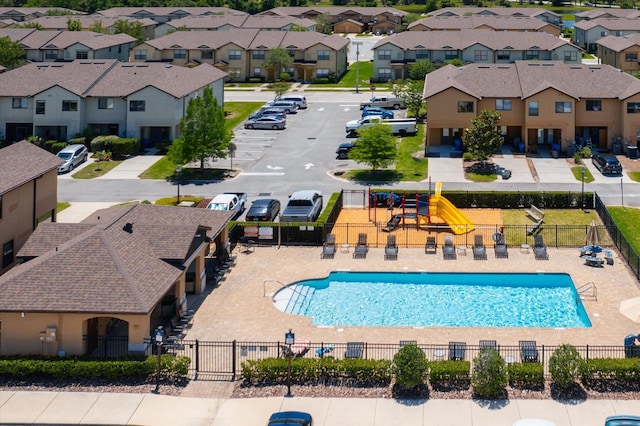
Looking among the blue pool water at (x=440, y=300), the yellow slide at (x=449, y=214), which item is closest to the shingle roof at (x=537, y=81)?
the yellow slide at (x=449, y=214)

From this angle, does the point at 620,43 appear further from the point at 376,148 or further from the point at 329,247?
the point at 329,247

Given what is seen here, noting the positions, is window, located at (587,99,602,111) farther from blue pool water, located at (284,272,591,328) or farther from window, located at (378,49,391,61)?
window, located at (378,49,391,61)

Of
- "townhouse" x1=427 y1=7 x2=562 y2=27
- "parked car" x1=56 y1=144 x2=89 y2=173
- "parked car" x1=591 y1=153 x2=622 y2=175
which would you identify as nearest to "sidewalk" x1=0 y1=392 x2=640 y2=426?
"parked car" x1=591 y1=153 x2=622 y2=175

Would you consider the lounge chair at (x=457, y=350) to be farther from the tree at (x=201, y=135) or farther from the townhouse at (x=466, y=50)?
the townhouse at (x=466, y=50)

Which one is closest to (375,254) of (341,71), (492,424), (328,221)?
(328,221)

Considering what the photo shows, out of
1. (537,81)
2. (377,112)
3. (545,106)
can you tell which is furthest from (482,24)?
(545,106)
